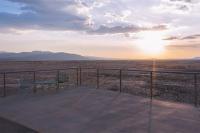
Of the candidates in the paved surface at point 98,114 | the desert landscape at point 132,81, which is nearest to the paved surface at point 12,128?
the paved surface at point 98,114

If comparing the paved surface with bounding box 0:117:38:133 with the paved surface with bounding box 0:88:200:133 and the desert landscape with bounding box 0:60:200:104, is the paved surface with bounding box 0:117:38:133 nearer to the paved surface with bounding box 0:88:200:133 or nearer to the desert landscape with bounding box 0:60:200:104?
Answer: the paved surface with bounding box 0:88:200:133

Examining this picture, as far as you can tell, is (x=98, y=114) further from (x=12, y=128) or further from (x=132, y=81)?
(x=132, y=81)

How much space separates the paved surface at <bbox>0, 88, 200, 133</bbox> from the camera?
8.16m

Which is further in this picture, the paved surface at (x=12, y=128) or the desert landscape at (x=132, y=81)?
the desert landscape at (x=132, y=81)

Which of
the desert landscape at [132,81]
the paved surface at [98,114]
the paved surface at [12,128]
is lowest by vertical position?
the desert landscape at [132,81]

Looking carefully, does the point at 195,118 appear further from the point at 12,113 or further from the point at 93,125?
the point at 12,113

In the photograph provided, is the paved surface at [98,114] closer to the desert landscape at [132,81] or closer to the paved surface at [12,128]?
the paved surface at [12,128]

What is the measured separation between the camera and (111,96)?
1278 cm

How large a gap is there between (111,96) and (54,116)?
3.49m

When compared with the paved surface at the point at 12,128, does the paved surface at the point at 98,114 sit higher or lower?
higher

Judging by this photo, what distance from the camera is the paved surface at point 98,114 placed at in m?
8.16

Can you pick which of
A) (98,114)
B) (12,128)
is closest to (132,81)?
(98,114)

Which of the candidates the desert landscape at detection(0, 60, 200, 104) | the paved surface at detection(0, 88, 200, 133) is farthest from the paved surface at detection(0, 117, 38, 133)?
the desert landscape at detection(0, 60, 200, 104)

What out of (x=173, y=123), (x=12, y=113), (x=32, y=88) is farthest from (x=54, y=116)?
(x=32, y=88)
